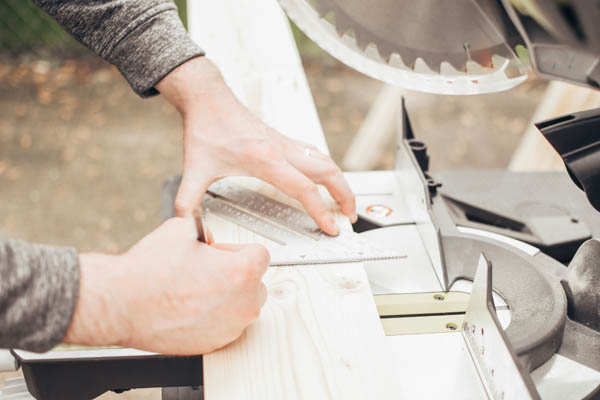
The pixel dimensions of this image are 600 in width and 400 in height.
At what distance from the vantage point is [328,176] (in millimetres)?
1030

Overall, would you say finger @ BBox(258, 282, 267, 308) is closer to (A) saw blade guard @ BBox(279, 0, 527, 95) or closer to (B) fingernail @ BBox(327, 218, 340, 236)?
(B) fingernail @ BBox(327, 218, 340, 236)

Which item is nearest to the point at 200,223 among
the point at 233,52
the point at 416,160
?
the point at 416,160

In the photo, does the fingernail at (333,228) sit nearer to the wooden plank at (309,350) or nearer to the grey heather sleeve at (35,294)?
the wooden plank at (309,350)

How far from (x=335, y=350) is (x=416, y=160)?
0.46m

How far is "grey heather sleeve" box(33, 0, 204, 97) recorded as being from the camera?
1092 millimetres

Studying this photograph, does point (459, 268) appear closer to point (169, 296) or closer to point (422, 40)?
point (422, 40)

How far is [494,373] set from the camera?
681mm

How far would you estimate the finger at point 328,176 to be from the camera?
103cm

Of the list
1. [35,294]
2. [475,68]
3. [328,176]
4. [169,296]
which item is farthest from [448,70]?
[35,294]

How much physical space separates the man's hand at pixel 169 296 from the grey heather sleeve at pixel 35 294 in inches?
0.7

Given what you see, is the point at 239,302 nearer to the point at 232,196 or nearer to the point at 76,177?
the point at 232,196

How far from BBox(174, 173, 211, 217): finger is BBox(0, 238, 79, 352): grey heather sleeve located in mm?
288

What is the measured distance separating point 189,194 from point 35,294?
37 cm

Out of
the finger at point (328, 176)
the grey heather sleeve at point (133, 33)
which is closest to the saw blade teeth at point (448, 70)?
the finger at point (328, 176)
